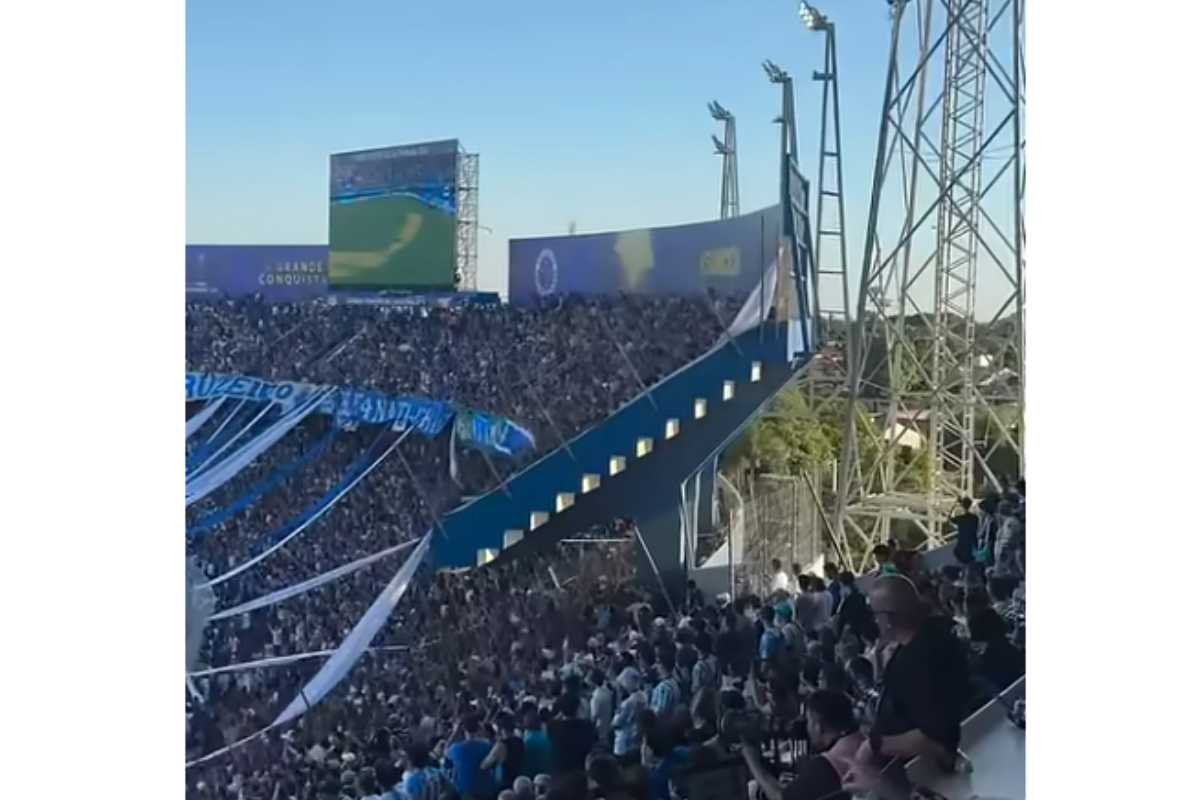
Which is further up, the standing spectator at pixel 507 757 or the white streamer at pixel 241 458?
the white streamer at pixel 241 458

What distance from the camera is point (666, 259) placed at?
318cm

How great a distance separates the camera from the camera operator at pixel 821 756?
3152mm

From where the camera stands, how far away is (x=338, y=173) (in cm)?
338

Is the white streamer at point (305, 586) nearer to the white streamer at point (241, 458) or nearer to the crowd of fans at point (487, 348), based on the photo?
the white streamer at point (241, 458)

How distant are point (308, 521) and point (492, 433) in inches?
22.5

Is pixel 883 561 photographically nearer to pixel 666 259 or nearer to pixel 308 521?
pixel 666 259

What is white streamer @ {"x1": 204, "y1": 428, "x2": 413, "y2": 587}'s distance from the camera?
3.33 m

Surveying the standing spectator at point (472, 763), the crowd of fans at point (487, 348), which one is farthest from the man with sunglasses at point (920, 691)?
the standing spectator at point (472, 763)

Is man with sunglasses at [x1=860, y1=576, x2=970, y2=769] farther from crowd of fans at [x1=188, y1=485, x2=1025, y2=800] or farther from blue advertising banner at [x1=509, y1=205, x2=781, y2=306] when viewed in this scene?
blue advertising banner at [x1=509, y1=205, x2=781, y2=306]

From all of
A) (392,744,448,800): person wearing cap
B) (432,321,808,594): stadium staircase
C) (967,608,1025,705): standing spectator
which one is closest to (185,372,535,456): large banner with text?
(432,321,808,594): stadium staircase

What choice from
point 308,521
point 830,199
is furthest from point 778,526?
point 308,521

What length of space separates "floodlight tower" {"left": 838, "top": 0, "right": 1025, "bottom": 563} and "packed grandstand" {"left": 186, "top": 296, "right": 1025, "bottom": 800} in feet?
0.47
